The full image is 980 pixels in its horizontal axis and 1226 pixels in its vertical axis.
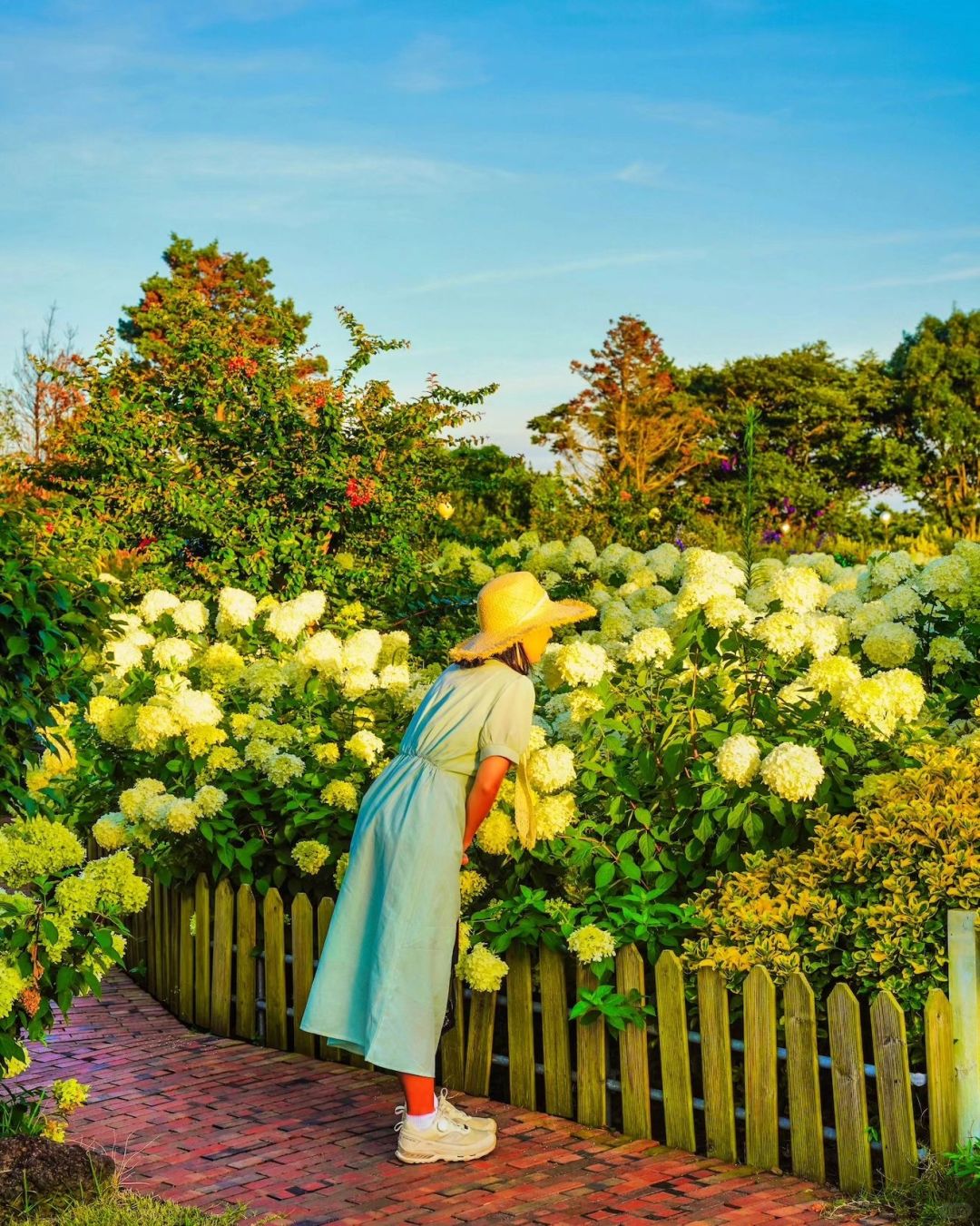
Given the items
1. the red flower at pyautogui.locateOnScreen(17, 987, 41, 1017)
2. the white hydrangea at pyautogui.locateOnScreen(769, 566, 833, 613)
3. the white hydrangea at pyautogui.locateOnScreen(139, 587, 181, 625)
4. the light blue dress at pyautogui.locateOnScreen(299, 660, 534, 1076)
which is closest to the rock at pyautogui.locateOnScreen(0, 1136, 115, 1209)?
the red flower at pyautogui.locateOnScreen(17, 987, 41, 1017)

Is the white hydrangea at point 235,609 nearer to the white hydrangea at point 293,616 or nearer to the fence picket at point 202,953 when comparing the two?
the white hydrangea at point 293,616

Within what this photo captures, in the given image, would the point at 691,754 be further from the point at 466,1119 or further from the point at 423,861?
the point at 466,1119

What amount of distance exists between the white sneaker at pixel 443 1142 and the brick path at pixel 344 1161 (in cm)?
3

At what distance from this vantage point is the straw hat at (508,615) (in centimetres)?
415

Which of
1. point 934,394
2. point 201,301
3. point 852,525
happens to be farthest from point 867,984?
point 934,394

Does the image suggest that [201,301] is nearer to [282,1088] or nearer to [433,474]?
[433,474]

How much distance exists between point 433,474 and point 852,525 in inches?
1060

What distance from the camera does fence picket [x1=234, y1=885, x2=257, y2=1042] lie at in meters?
5.61

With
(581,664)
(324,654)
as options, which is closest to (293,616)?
(324,654)

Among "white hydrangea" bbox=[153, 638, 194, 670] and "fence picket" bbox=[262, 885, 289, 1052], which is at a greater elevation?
"white hydrangea" bbox=[153, 638, 194, 670]

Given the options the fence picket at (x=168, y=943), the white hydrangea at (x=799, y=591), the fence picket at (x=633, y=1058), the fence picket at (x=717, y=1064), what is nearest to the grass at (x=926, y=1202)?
the fence picket at (x=717, y=1064)

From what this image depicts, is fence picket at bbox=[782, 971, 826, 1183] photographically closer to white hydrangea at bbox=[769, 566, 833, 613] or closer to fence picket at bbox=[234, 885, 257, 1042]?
white hydrangea at bbox=[769, 566, 833, 613]

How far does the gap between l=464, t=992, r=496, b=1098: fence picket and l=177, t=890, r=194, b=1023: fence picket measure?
1.64m

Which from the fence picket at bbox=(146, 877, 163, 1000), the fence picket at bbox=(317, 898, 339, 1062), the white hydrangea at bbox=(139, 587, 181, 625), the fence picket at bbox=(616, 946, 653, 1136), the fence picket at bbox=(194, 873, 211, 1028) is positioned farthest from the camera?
the white hydrangea at bbox=(139, 587, 181, 625)
